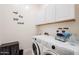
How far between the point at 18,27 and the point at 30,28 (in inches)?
7.5

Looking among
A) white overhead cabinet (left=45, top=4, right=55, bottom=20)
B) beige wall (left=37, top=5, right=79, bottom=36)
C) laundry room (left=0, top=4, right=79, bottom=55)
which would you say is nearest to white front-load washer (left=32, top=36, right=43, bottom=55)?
laundry room (left=0, top=4, right=79, bottom=55)

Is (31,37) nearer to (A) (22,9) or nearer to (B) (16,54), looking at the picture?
(B) (16,54)

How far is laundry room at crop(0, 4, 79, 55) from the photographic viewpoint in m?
1.41

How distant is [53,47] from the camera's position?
3.99 feet

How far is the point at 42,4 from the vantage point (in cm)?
145

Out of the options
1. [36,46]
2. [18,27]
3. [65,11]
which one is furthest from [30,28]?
[65,11]

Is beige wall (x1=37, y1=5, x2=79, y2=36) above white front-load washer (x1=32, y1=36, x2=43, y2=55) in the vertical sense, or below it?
above

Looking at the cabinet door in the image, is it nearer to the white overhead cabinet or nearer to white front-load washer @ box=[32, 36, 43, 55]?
the white overhead cabinet

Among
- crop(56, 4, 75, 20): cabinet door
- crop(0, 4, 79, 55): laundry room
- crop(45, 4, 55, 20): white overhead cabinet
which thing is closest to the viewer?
crop(56, 4, 75, 20): cabinet door

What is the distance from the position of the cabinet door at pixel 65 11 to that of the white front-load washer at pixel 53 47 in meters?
0.36

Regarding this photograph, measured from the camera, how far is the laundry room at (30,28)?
1.41 m

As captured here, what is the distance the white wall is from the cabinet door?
355 millimetres

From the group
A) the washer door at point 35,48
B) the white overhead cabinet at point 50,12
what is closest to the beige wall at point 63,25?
the white overhead cabinet at point 50,12
